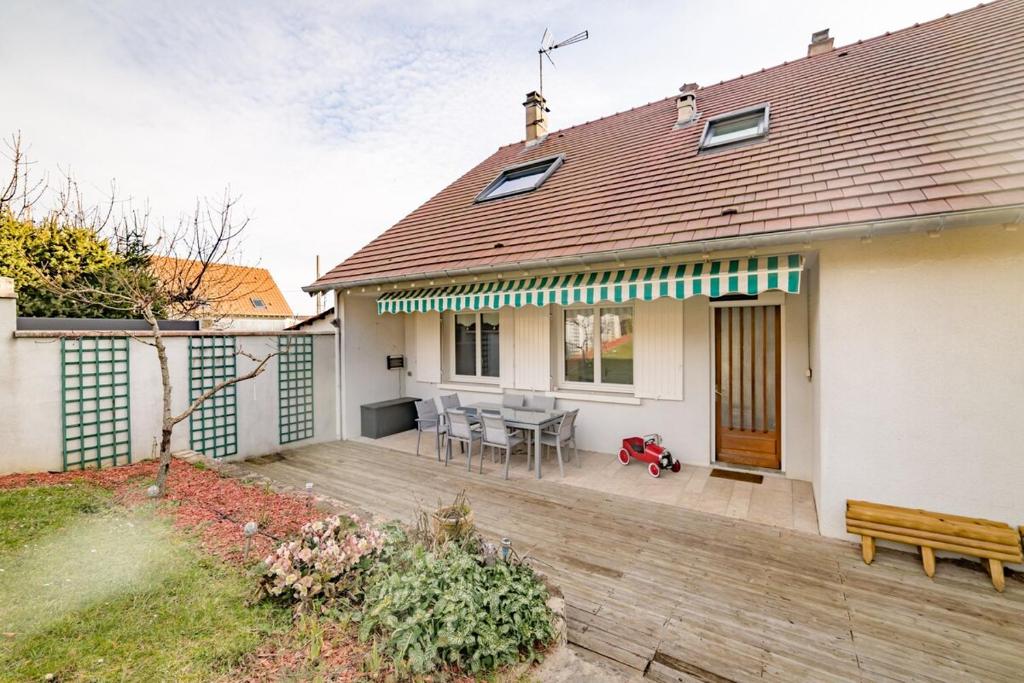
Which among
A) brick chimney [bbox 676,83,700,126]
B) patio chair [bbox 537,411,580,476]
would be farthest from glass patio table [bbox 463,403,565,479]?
brick chimney [bbox 676,83,700,126]

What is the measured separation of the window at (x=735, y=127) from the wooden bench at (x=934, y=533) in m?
8.35

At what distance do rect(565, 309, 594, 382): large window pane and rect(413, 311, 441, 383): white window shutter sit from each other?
4752 mm

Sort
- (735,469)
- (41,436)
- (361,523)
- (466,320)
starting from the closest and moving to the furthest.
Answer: (361,523) → (41,436) → (735,469) → (466,320)

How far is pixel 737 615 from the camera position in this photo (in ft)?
15.9

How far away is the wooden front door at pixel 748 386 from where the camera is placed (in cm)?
941

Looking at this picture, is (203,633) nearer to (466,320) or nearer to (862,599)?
(862,599)

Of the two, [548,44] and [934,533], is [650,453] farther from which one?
[548,44]

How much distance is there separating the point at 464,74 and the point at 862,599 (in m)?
15.5

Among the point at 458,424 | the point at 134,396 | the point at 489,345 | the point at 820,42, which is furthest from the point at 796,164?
the point at 134,396

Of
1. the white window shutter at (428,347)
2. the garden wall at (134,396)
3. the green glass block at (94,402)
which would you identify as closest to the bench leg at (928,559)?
the white window shutter at (428,347)

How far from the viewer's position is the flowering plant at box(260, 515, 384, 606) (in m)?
4.39

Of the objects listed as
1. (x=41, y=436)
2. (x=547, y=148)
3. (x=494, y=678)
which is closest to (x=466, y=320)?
(x=547, y=148)

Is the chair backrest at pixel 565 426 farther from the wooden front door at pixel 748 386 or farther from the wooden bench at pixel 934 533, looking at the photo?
the wooden bench at pixel 934 533

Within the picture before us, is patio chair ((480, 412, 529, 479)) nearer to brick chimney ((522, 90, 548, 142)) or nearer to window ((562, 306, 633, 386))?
window ((562, 306, 633, 386))
